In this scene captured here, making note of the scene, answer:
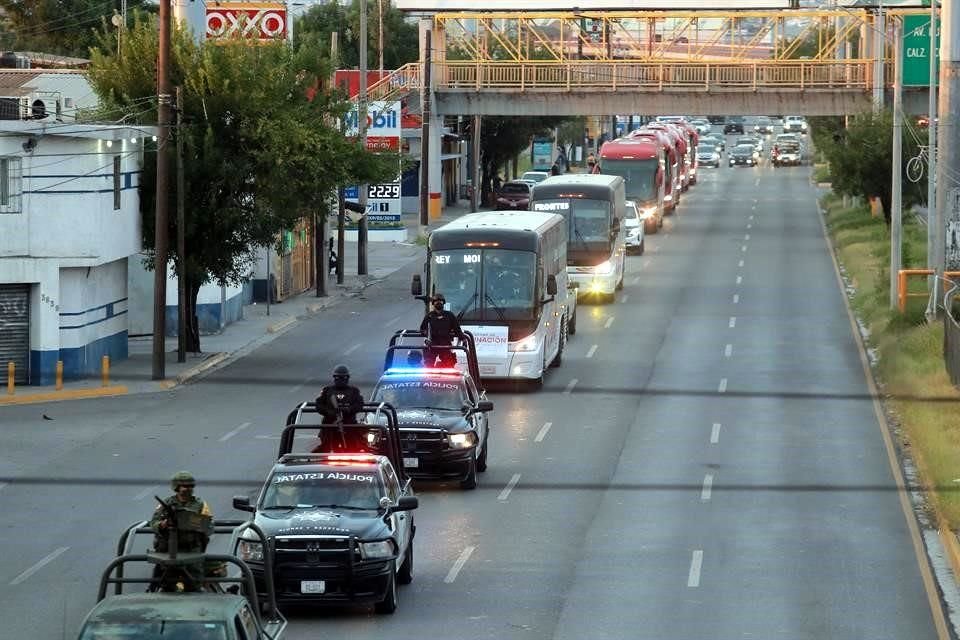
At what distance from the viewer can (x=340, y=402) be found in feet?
74.8

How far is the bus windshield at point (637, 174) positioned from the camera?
72812mm

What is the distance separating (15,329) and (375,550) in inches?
805

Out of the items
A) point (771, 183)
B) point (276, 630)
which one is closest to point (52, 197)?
point (276, 630)

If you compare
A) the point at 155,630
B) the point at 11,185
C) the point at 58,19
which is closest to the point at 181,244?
the point at 11,185

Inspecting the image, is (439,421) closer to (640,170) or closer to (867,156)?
(867,156)

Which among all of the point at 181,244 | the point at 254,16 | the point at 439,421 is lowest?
the point at 439,421

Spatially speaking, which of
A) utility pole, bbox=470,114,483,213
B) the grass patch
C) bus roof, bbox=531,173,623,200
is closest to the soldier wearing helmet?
the grass patch

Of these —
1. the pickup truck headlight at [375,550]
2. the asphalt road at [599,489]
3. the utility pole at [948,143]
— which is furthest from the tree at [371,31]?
the pickup truck headlight at [375,550]

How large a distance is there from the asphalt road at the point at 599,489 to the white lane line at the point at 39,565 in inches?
1.4

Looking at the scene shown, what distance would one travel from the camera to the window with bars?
36.3 metres

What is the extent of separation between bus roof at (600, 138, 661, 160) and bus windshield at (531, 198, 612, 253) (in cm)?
2160

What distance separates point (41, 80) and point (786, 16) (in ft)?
115

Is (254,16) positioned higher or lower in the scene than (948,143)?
higher

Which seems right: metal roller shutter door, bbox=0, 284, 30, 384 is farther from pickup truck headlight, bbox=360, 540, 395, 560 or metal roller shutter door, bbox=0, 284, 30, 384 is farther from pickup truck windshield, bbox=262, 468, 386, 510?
pickup truck headlight, bbox=360, 540, 395, 560
